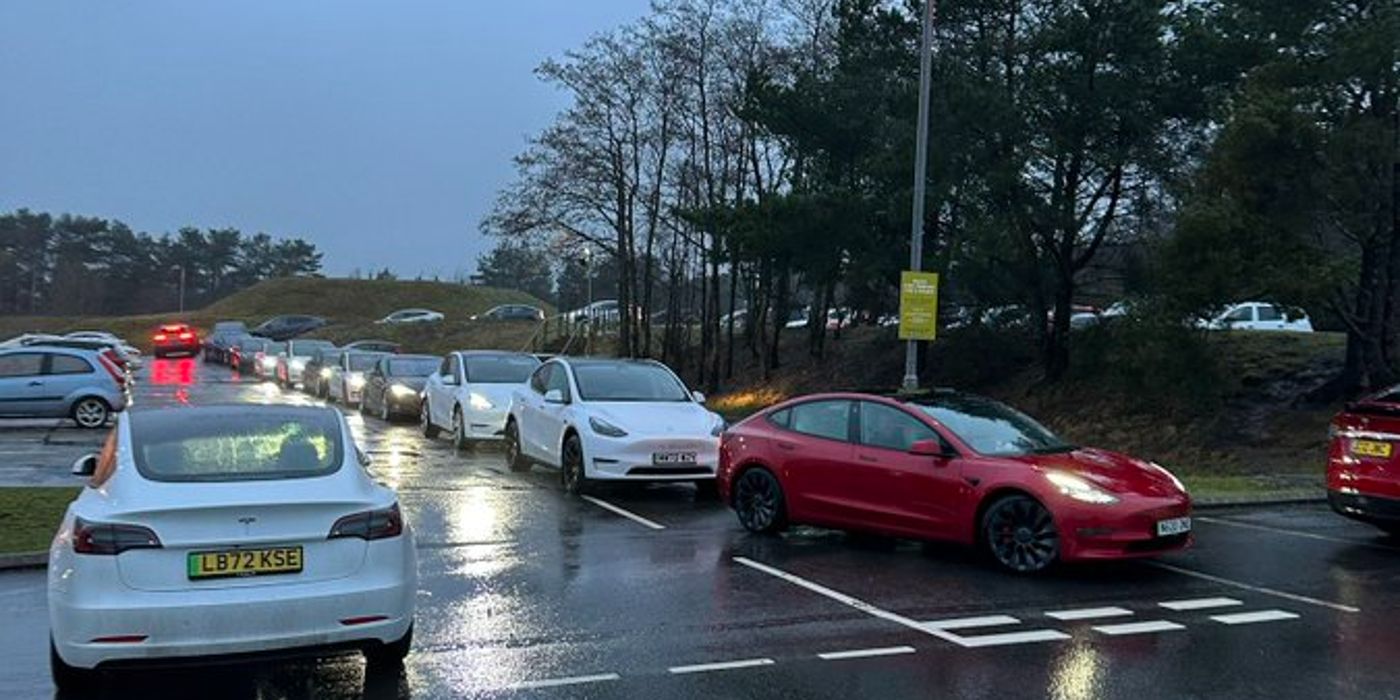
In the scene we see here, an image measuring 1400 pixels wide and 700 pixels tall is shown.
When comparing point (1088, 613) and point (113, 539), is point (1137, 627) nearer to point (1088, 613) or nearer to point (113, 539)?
point (1088, 613)

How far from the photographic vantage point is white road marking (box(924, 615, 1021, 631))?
7.53 m

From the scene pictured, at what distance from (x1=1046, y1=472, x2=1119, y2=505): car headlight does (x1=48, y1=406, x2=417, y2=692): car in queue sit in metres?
5.04

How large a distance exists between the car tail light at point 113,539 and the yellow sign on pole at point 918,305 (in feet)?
44.8

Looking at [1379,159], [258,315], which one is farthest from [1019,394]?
[258,315]

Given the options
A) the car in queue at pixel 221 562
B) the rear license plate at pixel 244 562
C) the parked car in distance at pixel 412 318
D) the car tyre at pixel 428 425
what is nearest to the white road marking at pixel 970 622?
the car in queue at pixel 221 562

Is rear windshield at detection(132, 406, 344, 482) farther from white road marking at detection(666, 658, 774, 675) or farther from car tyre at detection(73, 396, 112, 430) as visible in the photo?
car tyre at detection(73, 396, 112, 430)

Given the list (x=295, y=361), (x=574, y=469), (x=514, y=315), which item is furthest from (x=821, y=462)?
(x=514, y=315)

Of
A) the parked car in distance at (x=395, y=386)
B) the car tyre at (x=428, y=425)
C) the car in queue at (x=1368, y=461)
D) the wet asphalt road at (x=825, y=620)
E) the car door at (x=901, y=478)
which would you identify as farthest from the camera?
the parked car in distance at (x=395, y=386)

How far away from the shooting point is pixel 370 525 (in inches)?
238

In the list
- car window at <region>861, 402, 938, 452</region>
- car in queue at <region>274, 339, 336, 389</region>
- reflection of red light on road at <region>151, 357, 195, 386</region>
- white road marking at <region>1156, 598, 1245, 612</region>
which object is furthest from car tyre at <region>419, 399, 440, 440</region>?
reflection of red light on road at <region>151, 357, 195, 386</region>

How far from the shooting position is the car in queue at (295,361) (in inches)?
1537

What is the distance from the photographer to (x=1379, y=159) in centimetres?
1809

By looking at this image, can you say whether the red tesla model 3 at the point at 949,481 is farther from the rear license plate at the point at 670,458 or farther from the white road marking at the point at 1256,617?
the rear license plate at the point at 670,458

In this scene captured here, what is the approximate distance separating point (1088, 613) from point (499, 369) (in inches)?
560
